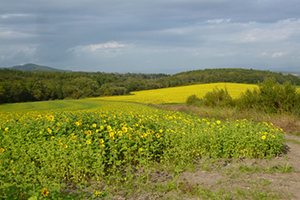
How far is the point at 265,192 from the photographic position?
4.30m

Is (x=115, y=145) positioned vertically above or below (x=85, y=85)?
below

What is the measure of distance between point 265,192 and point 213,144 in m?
1.96

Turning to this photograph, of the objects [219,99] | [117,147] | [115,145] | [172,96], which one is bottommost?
[172,96]

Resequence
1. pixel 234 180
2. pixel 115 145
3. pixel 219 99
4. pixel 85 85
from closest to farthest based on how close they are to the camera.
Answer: pixel 234 180 → pixel 115 145 → pixel 219 99 → pixel 85 85

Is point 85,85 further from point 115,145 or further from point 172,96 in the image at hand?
point 115,145

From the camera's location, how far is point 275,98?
1443 cm

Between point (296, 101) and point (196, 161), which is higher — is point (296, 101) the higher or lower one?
the higher one

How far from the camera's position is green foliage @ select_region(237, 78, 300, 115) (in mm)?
14017

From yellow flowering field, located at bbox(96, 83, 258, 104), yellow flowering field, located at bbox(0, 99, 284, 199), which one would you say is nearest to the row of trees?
yellow flowering field, located at bbox(0, 99, 284, 199)

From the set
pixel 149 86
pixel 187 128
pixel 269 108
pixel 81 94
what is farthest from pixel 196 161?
pixel 149 86

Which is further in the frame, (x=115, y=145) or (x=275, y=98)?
(x=275, y=98)

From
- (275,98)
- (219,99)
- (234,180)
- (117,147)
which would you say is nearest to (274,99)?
(275,98)

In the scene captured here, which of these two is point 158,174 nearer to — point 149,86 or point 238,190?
point 238,190

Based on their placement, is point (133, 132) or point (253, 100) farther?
point (253, 100)
